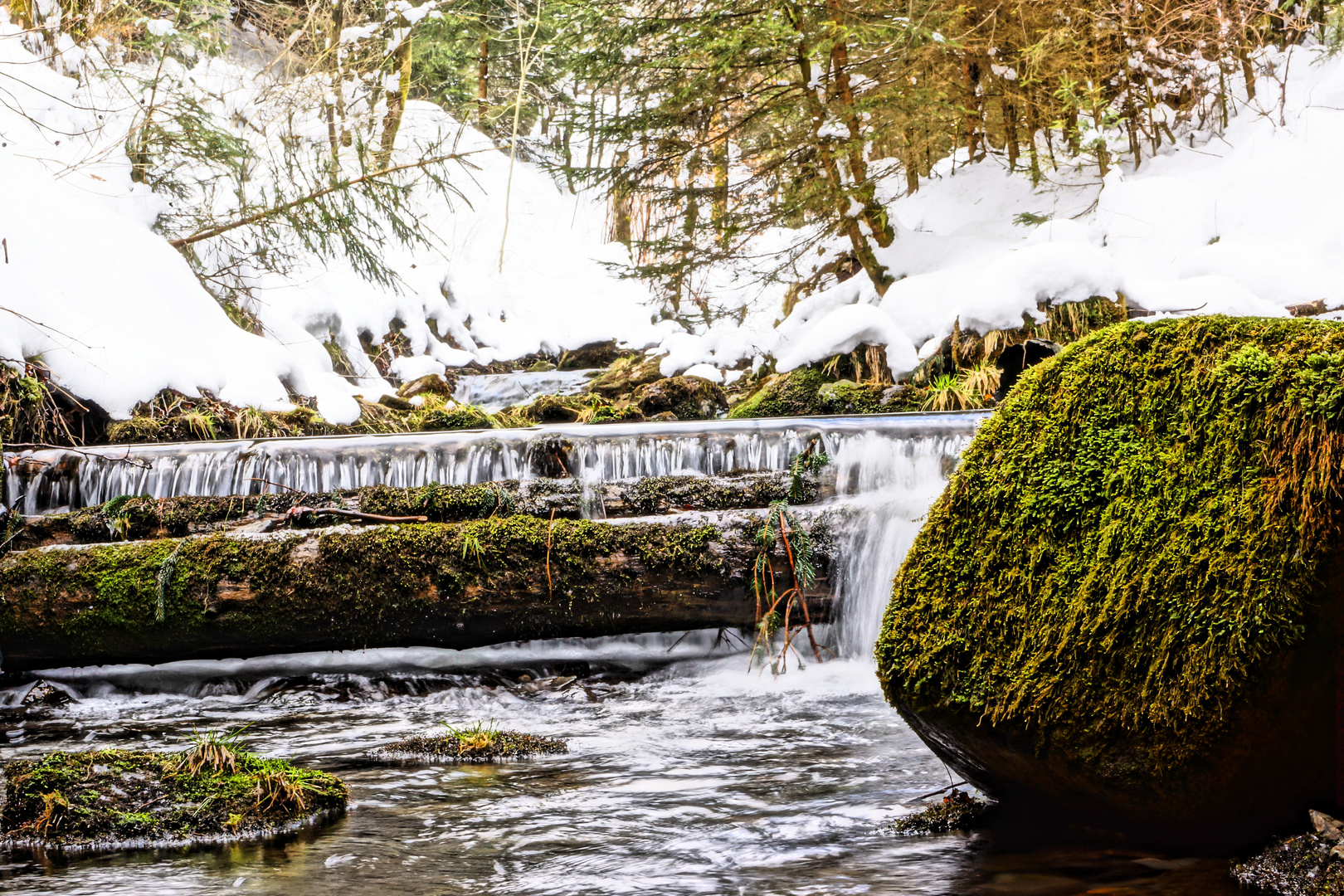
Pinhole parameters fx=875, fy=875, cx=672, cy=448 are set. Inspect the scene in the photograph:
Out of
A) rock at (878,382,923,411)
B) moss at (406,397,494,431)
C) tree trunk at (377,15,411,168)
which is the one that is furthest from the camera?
tree trunk at (377,15,411,168)

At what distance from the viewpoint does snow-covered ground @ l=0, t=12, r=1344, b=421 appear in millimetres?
9117

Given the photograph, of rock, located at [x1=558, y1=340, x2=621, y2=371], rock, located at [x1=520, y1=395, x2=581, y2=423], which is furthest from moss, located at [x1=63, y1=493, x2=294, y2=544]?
rock, located at [x1=558, y1=340, x2=621, y2=371]

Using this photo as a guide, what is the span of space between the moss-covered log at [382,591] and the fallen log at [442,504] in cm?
61

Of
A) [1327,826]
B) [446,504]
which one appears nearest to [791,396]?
[446,504]

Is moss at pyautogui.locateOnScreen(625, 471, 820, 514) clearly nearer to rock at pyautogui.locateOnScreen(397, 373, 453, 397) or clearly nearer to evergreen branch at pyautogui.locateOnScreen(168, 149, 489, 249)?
evergreen branch at pyautogui.locateOnScreen(168, 149, 489, 249)

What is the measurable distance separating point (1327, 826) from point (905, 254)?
1116cm

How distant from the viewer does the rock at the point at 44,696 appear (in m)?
4.79

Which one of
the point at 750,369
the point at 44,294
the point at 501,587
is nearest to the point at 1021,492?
the point at 501,587

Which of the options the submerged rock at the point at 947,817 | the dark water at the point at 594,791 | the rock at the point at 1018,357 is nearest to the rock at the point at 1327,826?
the dark water at the point at 594,791

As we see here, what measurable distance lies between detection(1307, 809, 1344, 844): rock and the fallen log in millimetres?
3695

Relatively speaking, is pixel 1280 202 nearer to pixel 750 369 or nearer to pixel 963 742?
pixel 750 369

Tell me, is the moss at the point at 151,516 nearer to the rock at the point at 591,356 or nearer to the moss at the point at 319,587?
the moss at the point at 319,587

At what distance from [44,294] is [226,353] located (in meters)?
1.92

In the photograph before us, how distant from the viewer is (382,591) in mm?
4762
